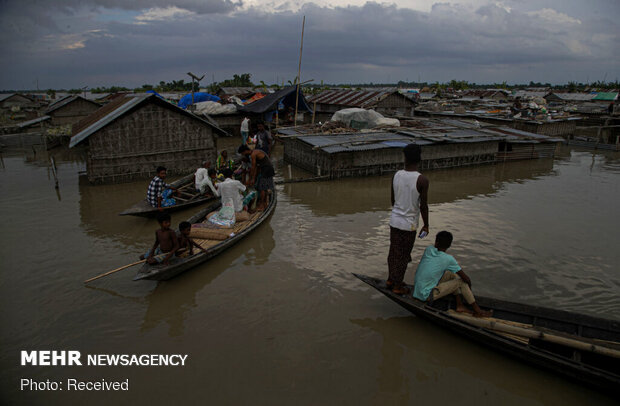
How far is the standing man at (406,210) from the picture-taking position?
4234 millimetres

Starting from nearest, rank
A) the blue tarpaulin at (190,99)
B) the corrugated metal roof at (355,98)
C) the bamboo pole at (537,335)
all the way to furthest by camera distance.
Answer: the bamboo pole at (537,335)
the blue tarpaulin at (190,99)
the corrugated metal roof at (355,98)

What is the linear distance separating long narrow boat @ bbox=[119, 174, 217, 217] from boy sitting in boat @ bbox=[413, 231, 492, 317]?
6.13 meters

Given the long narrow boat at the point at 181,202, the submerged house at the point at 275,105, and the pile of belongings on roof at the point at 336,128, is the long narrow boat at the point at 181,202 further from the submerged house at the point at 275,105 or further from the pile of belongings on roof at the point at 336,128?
the submerged house at the point at 275,105

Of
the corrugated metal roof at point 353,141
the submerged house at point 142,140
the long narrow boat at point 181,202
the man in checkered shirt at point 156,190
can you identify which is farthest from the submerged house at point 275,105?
the man in checkered shirt at point 156,190

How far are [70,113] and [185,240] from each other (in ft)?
80.6

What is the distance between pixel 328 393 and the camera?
3.90 meters

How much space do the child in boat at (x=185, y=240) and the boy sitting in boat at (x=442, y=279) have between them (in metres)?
3.53

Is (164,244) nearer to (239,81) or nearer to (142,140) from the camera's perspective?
(142,140)

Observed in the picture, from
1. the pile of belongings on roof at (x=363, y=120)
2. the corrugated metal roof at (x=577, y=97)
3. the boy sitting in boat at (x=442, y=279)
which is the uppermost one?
the corrugated metal roof at (x=577, y=97)

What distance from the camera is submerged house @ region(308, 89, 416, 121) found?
78.2 feet

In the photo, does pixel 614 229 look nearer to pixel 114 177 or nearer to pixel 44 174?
pixel 114 177

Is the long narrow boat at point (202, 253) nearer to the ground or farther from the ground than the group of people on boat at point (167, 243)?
nearer to the ground

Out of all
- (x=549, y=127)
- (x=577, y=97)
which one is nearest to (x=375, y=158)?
(x=549, y=127)

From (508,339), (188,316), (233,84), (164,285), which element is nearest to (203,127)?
(164,285)
